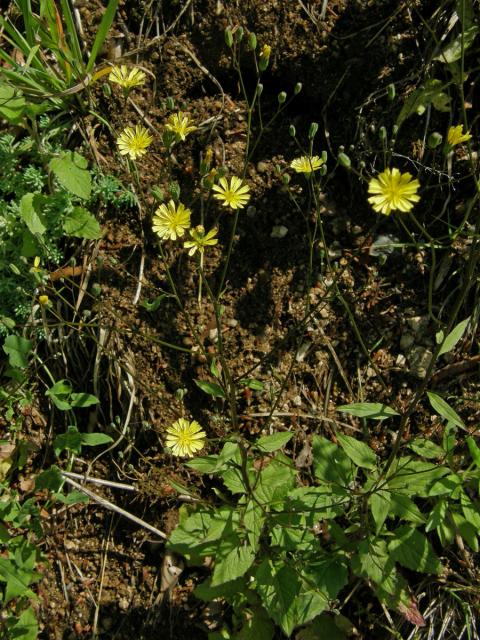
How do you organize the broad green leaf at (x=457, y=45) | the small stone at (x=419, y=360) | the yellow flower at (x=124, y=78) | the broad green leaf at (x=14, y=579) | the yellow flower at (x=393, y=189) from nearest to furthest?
the yellow flower at (x=393, y=189), the broad green leaf at (x=14, y=579), the yellow flower at (x=124, y=78), the broad green leaf at (x=457, y=45), the small stone at (x=419, y=360)

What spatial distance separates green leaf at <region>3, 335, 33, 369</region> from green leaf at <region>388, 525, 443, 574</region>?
1700mm

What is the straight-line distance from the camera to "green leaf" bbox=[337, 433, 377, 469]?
8.03 feet

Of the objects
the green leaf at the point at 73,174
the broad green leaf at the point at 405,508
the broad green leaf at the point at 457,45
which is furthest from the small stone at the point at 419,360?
the green leaf at the point at 73,174

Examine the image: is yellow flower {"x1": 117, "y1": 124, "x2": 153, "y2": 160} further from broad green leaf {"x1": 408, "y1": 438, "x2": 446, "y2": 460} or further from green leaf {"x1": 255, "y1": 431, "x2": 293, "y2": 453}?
broad green leaf {"x1": 408, "y1": 438, "x2": 446, "y2": 460}

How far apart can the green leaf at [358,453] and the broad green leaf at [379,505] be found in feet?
0.37

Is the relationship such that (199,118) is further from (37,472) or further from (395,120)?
(37,472)

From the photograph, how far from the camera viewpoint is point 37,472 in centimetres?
310

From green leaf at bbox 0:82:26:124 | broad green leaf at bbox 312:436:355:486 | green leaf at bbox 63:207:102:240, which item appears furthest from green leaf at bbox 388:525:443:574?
green leaf at bbox 0:82:26:124

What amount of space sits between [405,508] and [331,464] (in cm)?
33

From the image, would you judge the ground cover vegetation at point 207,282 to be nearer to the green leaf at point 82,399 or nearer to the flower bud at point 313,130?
the green leaf at point 82,399

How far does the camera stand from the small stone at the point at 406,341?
3041 millimetres

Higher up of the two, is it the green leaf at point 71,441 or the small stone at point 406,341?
the small stone at point 406,341

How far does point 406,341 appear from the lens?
304 centimetres

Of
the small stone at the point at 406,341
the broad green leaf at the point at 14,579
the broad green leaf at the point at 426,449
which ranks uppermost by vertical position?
the small stone at the point at 406,341
